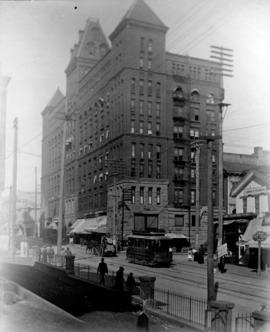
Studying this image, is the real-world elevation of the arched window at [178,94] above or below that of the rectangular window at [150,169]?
above

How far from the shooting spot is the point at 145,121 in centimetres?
6141

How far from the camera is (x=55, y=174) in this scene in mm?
90125

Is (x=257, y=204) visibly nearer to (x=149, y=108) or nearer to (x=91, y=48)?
(x=149, y=108)

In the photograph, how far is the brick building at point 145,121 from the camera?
58.8 metres

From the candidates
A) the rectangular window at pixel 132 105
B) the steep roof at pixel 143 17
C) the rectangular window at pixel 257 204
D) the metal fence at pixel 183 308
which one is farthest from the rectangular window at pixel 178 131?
the metal fence at pixel 183 308

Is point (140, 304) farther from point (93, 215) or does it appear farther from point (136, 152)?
point (93, 215)

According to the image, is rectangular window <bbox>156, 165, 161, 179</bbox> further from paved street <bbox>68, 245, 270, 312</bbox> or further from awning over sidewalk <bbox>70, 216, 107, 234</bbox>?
paved street <bbox>68, 245, 270, 312</bbox>

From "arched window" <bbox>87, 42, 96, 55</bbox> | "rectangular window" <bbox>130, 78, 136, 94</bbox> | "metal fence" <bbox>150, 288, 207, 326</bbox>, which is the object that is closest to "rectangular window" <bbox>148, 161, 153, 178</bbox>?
"rectangular window" <bbox>130, 78, 136, 94</bbox>

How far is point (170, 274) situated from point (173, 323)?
16.0m

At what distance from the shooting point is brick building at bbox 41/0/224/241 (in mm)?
58812

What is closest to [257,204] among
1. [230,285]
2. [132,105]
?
[230,285]

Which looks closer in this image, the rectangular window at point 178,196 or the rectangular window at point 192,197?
the rectangular window at point 178,196

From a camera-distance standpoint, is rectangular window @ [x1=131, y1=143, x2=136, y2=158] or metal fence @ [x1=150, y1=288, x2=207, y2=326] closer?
metal fence @ [x1=150, y1=288, x2=207, y2=326]

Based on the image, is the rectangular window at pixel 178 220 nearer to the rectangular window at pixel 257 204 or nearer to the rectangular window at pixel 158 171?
the rectangular window at pixel 158 171
